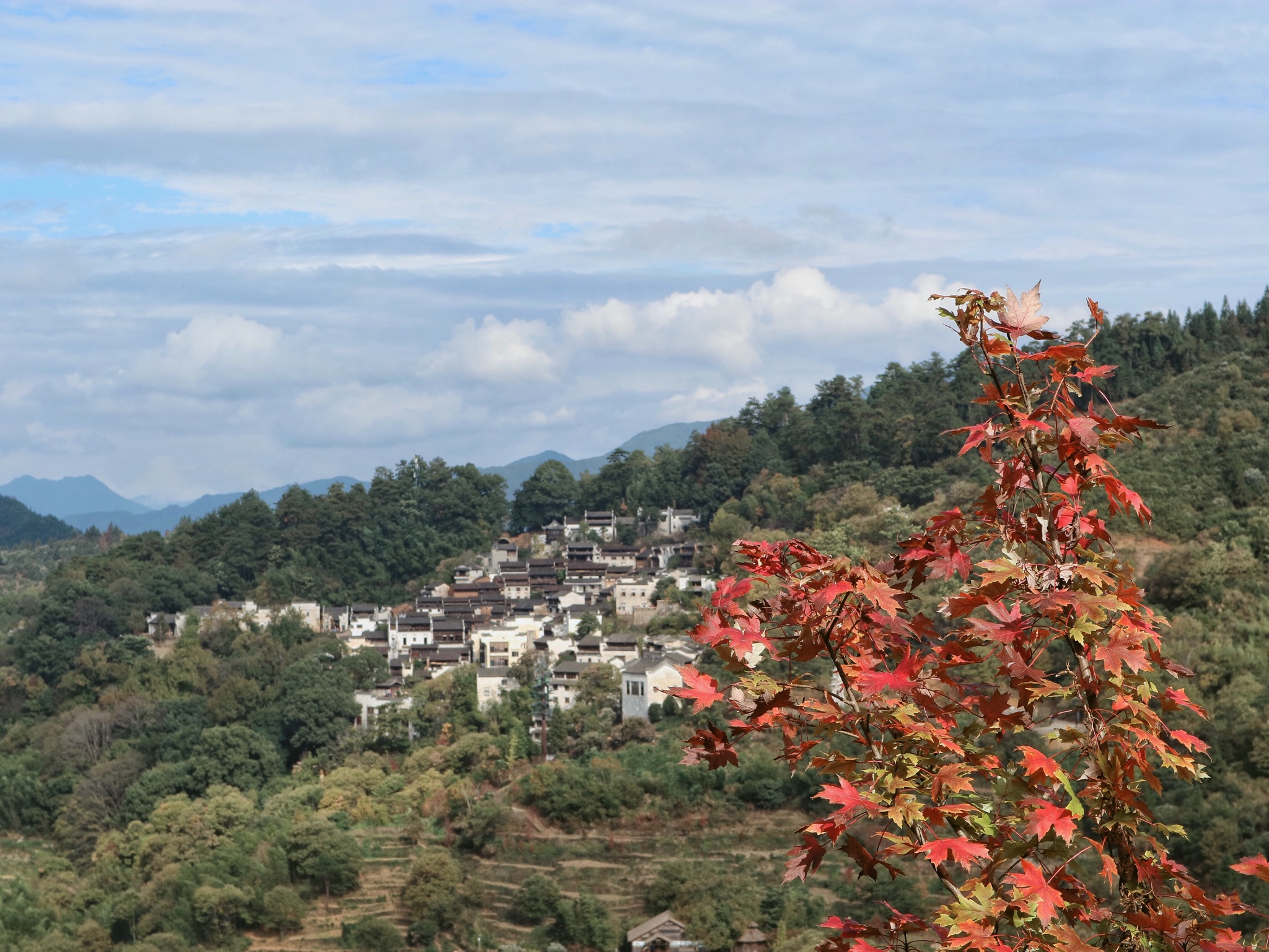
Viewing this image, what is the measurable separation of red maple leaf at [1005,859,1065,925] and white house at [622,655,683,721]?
60.4 ft

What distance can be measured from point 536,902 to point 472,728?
6.67m

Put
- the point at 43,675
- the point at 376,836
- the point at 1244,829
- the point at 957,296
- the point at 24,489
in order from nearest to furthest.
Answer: the point at 957,296, the point at 1244,829, the point at 376,836, the point at 43,675, the point at 24,489

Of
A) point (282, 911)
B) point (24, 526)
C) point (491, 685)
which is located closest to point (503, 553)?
point (491, 685)

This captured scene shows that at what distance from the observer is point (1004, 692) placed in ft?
5.60

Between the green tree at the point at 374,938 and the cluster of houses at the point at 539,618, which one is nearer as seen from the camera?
the green tree at the point at 374,938

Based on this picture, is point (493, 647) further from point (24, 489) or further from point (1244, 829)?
point (24, 489)

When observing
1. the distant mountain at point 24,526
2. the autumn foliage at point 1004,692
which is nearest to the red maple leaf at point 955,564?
the autumn foliage at point 1004,692

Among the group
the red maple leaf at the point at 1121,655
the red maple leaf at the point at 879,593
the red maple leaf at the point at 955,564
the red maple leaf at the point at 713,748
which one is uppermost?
the red maple leaf at the point at 955,564

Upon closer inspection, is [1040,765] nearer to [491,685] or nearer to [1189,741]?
[1189,741]

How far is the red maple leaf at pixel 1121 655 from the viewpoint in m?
1.62

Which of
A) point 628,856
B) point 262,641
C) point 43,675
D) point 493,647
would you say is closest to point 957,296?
point 628,856

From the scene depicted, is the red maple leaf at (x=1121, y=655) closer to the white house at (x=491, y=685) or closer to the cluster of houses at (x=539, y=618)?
the cluster of houses at (x=539, y=618)

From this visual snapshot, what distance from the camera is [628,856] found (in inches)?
661

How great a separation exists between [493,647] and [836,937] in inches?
931
